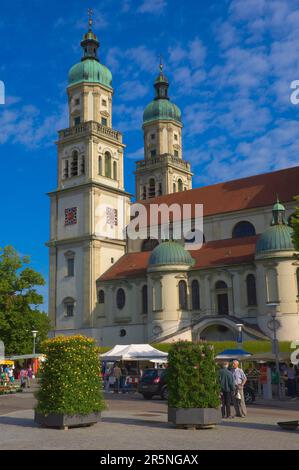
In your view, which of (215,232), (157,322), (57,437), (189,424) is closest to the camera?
(57,437)

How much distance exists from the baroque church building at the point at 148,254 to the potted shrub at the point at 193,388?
2613cm

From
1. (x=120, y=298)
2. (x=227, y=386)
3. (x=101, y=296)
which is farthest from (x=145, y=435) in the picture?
(x=101, y=296)

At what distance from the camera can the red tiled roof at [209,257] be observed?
4891 cm

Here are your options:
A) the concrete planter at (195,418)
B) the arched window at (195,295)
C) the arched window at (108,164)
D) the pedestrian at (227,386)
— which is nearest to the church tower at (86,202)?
the arched window at (108,164)

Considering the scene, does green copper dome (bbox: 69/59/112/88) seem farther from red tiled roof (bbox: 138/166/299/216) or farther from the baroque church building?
red tiled roof (bbox: 138/166/299/216)

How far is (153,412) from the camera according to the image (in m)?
21.5

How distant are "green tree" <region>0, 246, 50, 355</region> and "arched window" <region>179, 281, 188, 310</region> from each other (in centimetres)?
1169

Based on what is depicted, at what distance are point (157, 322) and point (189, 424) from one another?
34.1 meters

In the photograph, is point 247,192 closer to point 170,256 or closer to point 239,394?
point 170,256

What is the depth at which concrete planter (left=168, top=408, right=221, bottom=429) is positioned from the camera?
1559 cm

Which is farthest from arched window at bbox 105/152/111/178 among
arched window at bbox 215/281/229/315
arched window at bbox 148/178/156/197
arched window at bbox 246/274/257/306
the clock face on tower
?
arched window at bbox 246/274/257/306

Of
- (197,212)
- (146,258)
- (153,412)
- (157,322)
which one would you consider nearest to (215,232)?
(197,212)

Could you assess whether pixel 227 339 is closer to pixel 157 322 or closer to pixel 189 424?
pixel 157 322

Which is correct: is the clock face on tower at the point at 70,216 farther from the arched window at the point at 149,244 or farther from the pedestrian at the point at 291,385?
the pedestrian at the point at 291,385
